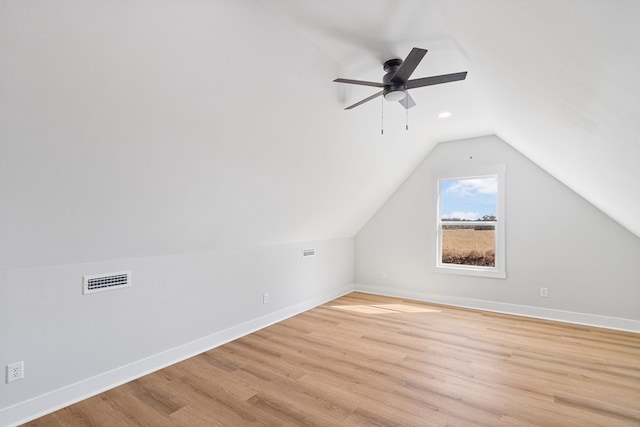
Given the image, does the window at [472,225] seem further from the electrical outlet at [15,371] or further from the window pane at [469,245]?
the electrical outlet at [15,371]

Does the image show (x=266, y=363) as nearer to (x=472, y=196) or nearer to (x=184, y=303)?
(x=184, y=303)

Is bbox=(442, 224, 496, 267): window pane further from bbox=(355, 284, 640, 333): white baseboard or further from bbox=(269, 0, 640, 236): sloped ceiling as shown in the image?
bbox=(269, 0, 640, 236): sloped ceiling

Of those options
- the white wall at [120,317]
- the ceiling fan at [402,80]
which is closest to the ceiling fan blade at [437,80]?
the ceiling fan at [402,80]

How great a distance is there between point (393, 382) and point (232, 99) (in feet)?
8.33

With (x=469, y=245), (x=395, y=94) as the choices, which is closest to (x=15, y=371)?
(x=395, y=94)

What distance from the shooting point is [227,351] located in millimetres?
3045

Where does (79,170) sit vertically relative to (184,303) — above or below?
above

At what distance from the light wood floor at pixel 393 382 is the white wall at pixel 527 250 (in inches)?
18.5

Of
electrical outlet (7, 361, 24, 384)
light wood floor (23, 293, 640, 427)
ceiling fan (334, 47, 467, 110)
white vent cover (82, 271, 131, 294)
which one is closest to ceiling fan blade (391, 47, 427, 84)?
ceiling fan (334, 47, 467, 110)

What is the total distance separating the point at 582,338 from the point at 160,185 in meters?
4.64

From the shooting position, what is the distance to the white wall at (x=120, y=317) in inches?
78.6

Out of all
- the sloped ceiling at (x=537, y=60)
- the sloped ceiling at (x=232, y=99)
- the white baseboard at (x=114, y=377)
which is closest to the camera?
the sloped ceiling at (x=537, y=60)

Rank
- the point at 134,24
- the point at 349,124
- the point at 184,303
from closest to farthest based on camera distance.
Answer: the point at 134,24 < the point at 184,303 < the point at 349,124

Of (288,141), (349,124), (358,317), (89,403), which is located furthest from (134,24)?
(358,317)
